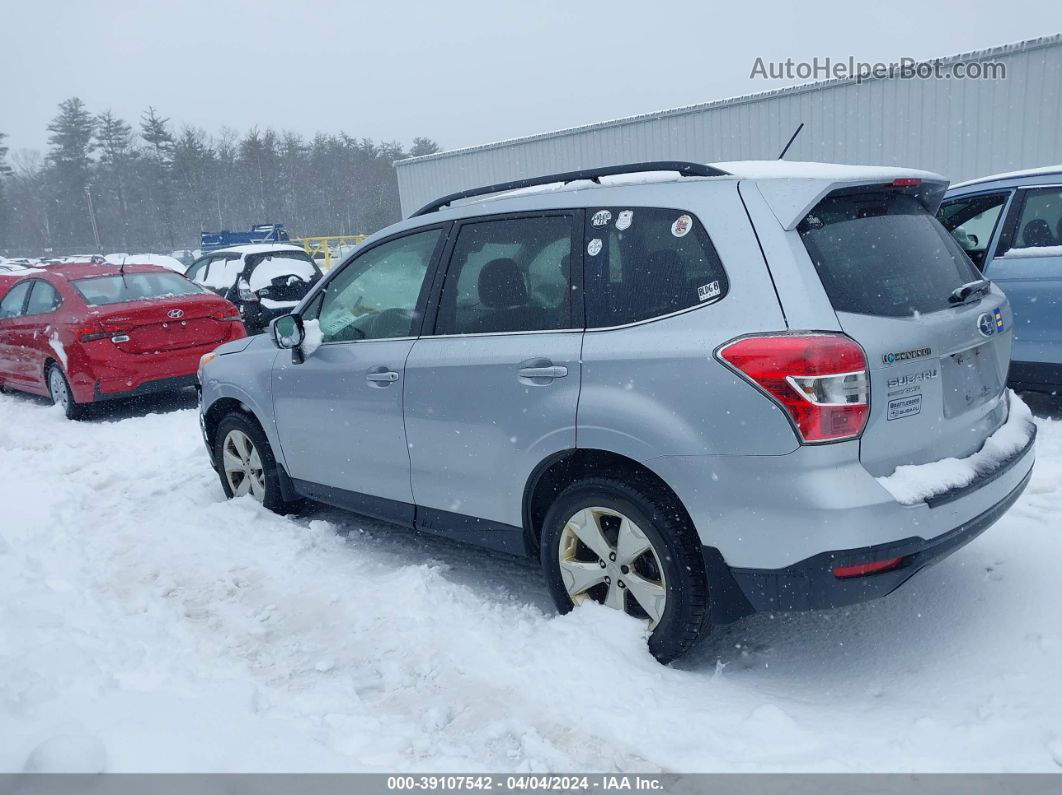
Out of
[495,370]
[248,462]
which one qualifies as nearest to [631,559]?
[495,370]

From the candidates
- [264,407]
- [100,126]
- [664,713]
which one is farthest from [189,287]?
[100,126]

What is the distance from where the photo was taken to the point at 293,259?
12562 millimetres

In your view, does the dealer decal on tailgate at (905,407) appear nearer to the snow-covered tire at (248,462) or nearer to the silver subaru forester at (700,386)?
the silver subaru forester at (700,386)

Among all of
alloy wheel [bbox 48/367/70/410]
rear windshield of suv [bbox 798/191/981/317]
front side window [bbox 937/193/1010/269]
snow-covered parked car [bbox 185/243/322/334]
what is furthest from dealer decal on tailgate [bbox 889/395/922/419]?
snow-covered parked car [bbox 185/243/322/334]

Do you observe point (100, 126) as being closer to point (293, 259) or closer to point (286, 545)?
point (293, 259)

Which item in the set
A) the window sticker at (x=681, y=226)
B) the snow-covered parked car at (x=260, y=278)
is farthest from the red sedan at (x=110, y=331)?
the window sticker at (x=681, y=226)

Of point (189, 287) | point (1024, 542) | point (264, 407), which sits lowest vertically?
point (1024, 542)

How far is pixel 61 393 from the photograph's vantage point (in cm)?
888

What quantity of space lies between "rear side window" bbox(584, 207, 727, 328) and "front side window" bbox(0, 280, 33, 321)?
8.69 m

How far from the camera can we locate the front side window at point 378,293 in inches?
159

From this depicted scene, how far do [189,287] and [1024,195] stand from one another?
8.27m

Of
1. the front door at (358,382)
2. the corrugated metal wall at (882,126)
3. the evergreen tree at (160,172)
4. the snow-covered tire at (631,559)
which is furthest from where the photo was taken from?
the evergreen tree at (160,172)

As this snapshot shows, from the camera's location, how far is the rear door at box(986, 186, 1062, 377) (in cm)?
573

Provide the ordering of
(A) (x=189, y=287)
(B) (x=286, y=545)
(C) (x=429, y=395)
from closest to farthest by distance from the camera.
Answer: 1. (C) (x=429, y=395)
2. (B) (x=286, y=545)
3. (A) (x=189, y=287)
